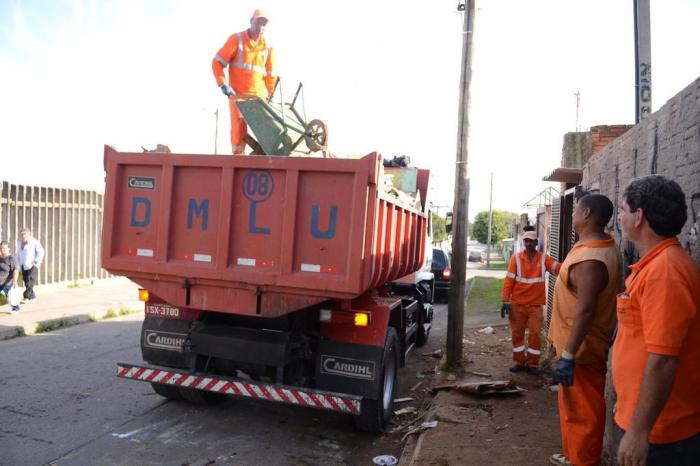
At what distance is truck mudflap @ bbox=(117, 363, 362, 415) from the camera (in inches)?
173

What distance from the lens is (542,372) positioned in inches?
265

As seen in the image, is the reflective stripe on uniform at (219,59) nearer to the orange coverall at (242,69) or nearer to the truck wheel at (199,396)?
the orange coverall at (242,69)

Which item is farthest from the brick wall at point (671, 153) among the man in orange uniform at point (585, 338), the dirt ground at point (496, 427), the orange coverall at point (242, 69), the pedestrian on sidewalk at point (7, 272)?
the pedestrian on sidewalk at point (7, 272)

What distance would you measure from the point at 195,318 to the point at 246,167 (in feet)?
5.23

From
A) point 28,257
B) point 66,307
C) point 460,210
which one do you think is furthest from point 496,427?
point 28,257

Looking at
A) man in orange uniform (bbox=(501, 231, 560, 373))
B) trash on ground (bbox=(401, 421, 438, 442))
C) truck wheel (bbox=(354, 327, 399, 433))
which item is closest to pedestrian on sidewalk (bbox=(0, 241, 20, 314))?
truck wheel (bbox=(354, 327, 399, 433))

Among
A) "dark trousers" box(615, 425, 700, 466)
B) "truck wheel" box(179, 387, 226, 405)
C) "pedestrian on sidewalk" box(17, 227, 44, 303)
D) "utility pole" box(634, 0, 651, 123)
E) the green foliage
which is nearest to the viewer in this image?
"dark trousers" box(615, 425, 700, 466)

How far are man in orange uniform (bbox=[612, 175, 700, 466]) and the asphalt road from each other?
9.21 feet

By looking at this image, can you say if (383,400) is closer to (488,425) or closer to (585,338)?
(488,425)

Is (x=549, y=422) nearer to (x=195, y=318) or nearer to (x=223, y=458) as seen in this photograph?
(x=223, y=458)

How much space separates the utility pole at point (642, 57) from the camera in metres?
7.02

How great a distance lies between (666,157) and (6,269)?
1072cm

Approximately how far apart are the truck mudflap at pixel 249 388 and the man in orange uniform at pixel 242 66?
249 centimetres

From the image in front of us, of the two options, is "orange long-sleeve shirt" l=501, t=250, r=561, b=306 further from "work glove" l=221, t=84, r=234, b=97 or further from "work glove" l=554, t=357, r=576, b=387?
"work glove" l=221, t=84, r=234, b=97
